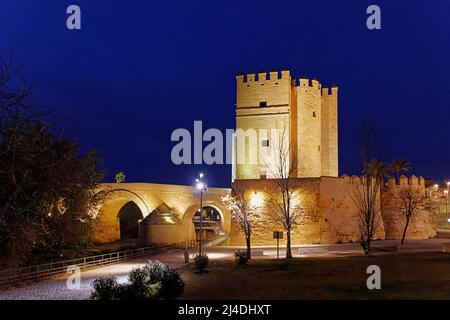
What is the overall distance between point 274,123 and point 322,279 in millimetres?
23746

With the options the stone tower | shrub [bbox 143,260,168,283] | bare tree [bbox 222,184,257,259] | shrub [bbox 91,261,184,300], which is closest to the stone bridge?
the stone tower

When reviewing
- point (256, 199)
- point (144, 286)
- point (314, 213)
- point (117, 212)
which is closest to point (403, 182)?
point (314, 213)

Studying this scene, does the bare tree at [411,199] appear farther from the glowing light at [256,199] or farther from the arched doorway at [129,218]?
the arched doorway at [129,218]

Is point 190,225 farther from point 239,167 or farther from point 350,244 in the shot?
point 350,244

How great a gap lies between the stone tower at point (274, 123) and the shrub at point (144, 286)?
24388mm

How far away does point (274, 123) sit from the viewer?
40.1m

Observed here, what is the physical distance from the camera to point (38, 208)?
1559 centimetres

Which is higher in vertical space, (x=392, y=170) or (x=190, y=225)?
(x=392, y=170)

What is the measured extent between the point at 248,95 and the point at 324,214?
1152 cm

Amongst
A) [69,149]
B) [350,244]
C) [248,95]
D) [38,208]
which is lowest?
[350,244]

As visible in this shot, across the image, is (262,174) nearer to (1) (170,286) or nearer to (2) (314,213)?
(2) (314,213)

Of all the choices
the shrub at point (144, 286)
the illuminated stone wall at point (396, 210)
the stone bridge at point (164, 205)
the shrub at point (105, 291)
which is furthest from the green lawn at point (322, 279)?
the stone bridge at point (164, 205)

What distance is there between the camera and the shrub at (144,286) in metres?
12.9
